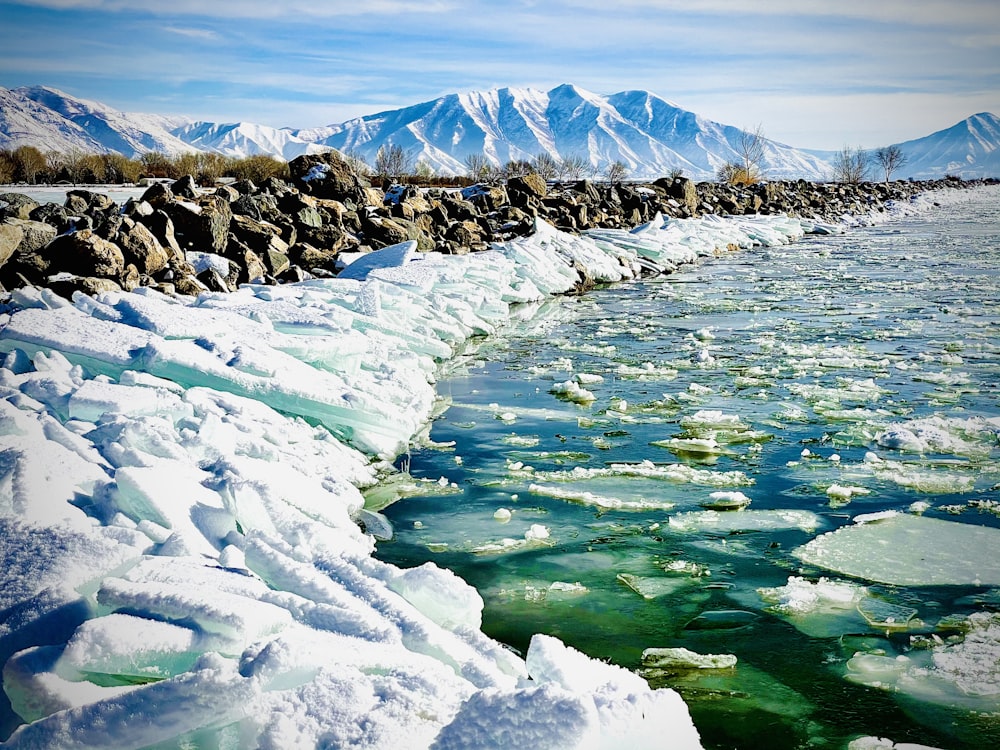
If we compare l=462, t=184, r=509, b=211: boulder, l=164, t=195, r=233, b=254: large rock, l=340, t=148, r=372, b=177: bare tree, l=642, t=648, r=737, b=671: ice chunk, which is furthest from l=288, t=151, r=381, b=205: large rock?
l=642, t=648, r=737, b=671: ice chunk

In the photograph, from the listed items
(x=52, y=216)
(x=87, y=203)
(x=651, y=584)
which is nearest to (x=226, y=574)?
(x=651, y=584)

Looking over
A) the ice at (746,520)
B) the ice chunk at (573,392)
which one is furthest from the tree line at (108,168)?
the ice at (746,520)

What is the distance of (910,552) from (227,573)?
9.35 feet

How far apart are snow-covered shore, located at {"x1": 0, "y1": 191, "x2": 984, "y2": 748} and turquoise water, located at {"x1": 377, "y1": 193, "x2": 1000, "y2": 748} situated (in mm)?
477

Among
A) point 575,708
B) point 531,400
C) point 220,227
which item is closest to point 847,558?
point 575,708

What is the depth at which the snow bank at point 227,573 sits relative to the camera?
1.96 metres

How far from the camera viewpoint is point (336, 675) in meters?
2.15

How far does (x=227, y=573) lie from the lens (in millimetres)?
2633

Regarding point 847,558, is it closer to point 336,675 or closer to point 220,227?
point 336,675

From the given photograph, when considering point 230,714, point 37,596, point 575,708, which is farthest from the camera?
point 37,596

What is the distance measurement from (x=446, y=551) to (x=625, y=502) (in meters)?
1.03

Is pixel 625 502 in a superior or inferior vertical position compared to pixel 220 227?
inferior

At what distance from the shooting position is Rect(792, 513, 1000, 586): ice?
3.27 metres

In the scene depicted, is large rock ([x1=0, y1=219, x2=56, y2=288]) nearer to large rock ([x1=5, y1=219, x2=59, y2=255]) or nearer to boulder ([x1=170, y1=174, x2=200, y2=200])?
large rock ([x1=5, y1=219, x2=59, y2=255])
